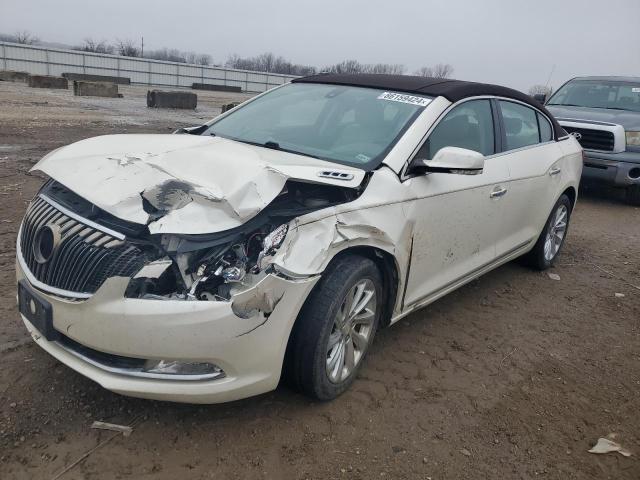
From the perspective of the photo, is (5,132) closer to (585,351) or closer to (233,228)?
(233,228)

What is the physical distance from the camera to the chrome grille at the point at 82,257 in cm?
233

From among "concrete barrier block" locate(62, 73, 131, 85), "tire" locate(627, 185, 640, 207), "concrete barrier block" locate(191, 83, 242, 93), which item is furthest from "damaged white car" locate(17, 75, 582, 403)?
"concrete barrier block" locate(191, 83, 242, 93)

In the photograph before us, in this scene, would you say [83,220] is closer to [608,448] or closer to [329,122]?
[329,122]

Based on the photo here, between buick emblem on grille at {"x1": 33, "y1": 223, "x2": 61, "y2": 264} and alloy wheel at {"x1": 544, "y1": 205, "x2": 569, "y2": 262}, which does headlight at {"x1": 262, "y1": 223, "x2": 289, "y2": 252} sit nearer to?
buick emblem on grille at {"x1": 33, "y1": 223, "x2": 61, "y2": 264}

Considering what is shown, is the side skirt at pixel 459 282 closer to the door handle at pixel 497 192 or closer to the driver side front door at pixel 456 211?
the driver side front door at pixel 456 211

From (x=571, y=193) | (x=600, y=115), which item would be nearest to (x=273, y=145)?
(x=571, y=193)

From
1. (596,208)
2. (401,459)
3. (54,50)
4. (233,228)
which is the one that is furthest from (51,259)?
(54,50)

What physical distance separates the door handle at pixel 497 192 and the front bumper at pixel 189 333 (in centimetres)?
192

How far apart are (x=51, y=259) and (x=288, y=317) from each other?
1124 mm

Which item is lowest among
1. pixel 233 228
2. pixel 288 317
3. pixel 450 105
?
pixel 288 317

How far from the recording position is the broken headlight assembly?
2311 millimetres

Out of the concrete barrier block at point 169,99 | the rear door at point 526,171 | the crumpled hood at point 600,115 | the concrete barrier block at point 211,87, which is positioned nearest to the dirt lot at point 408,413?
the rear door at point 526,171

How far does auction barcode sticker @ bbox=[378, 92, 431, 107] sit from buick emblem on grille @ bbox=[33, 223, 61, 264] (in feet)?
7.32

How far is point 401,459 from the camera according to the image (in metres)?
2.55
